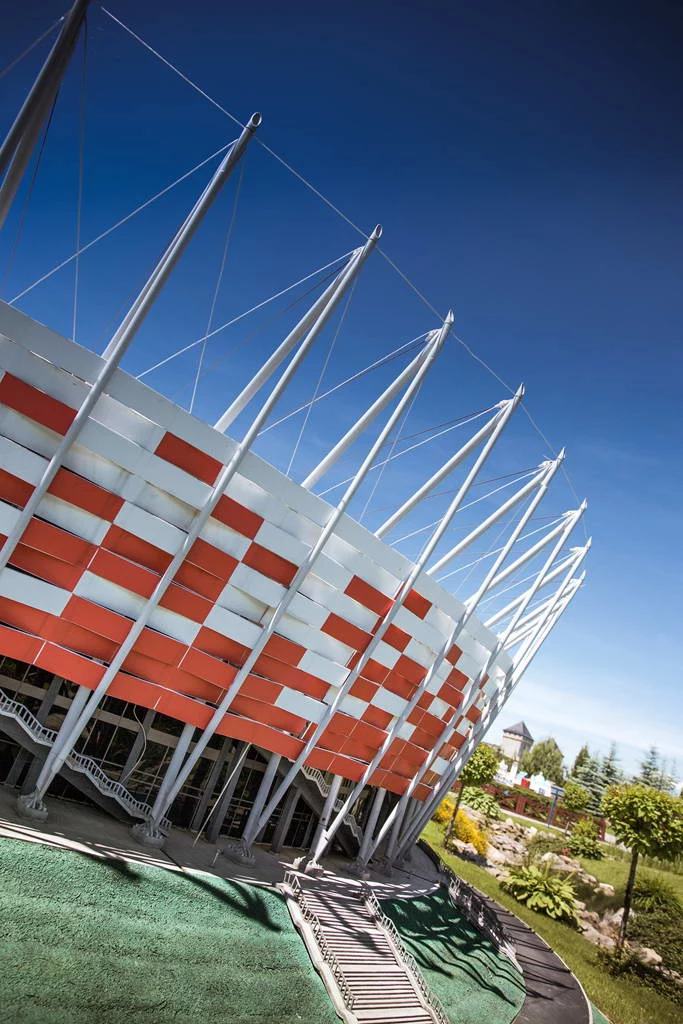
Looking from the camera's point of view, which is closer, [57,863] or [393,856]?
[57,863]

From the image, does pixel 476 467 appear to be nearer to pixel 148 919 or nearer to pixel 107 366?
pixel 107 366

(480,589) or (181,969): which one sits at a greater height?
(480,589)

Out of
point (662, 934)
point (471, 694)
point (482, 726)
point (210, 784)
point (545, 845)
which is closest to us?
point (210, 784)

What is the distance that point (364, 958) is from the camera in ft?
70.1

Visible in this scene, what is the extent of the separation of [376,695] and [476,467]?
12.7 meters

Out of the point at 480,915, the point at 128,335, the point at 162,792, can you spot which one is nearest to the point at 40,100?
the point at 128,335

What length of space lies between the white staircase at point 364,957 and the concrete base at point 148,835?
5.51 metres

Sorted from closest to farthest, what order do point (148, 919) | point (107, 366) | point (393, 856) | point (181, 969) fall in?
1. point (181, 969)
2. point (148, 919)
3. point (107, 366)
4. point (393, 856)

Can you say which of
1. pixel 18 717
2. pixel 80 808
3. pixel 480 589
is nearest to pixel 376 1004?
pixel 80 808

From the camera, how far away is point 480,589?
31594mm

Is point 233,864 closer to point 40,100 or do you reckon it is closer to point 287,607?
point 287,607

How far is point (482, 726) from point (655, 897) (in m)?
17.5

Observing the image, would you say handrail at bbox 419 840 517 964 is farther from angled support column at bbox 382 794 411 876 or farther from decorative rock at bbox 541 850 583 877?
decorative rock at bbox 541 850 583 877

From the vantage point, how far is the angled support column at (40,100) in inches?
658
